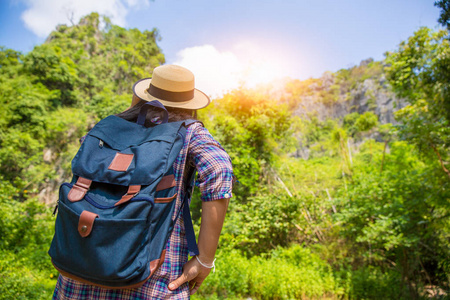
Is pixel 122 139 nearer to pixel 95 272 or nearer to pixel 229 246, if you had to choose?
pixel 95 272

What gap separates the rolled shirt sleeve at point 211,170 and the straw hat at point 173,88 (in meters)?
0.27

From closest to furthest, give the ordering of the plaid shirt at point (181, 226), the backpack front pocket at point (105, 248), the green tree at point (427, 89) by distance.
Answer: the backpack front pocket at point (105, 248), the plaid shirt at point (181, 226), the green tree at point (427, 89)

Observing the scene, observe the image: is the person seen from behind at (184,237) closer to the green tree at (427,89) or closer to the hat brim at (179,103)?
the hat brim at (179,103)

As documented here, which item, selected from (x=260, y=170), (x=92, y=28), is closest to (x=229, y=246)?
(x=260, y=170)

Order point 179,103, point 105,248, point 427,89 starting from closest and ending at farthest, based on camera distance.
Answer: point 105,248, point 179,103, point 427,89

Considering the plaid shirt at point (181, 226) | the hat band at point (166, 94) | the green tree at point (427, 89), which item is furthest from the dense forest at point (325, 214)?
the hat band at point (166, 94)

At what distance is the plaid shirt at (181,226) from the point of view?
0.90 m

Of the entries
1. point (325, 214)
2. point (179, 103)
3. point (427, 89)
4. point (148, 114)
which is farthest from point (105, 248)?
point (325, 214)

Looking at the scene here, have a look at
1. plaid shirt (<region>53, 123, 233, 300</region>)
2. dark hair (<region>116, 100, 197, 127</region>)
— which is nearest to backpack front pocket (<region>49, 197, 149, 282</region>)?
plaid shirt (<region>53, 123, 233, 300</region>)

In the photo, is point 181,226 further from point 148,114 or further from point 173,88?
point 173,88

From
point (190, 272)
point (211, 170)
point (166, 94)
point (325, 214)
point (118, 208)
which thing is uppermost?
point (166, 94)

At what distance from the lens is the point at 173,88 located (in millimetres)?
1207

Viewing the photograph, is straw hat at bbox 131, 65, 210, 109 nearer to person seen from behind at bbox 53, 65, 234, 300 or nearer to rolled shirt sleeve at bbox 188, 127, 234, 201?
person seen from behind at bbox 53, 65, 234, 300

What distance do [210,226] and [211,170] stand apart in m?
0.21
